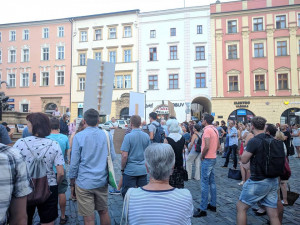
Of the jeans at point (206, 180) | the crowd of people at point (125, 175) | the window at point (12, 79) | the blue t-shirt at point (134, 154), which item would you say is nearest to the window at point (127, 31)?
the window at point (12, 79)

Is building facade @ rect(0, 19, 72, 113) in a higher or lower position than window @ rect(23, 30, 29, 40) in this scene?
lower

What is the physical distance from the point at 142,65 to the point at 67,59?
35.1 feet

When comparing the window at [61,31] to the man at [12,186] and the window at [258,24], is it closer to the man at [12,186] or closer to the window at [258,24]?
the window at [258,24]

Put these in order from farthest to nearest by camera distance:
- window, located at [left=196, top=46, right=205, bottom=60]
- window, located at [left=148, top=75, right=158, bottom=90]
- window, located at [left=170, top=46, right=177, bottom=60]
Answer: window, located at [left=148, top=75, right=158, bottom=90] < window, located at [left=170, top=46, right=177, bottom=60] < window, located at [left=196, top=46, right=205, bottom=60]

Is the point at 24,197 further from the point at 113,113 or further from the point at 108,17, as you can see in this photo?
the point at 108,17

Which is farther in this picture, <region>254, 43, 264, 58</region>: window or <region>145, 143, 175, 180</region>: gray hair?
<region>254, 43, 264, 58</region>: window

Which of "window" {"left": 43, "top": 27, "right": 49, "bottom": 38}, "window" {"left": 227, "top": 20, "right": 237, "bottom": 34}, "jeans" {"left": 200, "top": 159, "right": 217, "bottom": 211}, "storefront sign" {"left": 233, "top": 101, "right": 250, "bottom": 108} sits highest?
"window" {"left": 43, "top": 27, "right": 49, "bottom": 38}

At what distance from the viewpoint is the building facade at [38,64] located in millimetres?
31719

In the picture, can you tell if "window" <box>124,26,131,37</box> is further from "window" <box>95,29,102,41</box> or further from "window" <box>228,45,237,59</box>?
"window" <box>228,45,237,59</box>

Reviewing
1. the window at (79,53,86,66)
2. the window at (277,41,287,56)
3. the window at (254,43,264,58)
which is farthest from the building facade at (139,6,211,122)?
the window at (79,53,86,66)

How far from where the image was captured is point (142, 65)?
29234mm

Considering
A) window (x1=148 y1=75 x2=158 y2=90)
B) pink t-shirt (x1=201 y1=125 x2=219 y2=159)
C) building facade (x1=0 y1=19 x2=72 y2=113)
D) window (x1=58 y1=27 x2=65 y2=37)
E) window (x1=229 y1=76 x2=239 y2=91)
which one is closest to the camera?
pink t-shirt (x1=201 y1=125 x2=219 y2=159)

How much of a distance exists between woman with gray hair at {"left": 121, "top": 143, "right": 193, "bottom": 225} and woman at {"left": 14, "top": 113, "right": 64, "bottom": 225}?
1.50 metres

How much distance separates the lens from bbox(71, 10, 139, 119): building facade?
96.6 ft
